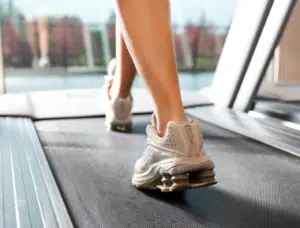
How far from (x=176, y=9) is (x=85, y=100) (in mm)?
4926

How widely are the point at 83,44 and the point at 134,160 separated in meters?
5.35

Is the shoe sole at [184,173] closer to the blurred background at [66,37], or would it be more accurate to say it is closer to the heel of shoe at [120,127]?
the heel of shoe at [120,127]

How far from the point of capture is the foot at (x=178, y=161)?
89 centimetres

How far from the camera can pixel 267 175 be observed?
1131mm

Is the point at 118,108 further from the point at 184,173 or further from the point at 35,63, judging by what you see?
the point at 35,63

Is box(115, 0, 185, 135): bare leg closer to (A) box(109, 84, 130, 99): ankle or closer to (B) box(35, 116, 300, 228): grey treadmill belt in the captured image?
(B) box(35, 116, 300, 228): grey treadmill belt

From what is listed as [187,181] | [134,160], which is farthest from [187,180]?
[134,160]

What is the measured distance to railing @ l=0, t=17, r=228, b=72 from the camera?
600 cm

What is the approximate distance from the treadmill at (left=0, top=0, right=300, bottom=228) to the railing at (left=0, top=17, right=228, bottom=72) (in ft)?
12.7

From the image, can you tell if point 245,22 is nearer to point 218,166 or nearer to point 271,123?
point 271,123

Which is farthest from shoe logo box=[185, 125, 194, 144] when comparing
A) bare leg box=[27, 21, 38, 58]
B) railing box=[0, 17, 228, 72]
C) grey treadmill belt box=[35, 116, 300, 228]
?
bare leg box=[27, 21, 38, 58]

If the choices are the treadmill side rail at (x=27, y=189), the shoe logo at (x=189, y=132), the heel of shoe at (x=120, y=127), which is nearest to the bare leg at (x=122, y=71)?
the heel of shoe at (x=120, y=127)

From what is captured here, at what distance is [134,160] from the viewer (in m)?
1.26

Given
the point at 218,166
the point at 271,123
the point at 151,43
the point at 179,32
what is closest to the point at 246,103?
the point at 271,123
